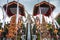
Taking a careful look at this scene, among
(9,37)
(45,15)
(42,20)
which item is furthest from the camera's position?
(45,15)

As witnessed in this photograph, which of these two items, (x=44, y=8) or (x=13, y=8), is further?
(x=44, y=8)

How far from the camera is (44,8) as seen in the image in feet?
42.9

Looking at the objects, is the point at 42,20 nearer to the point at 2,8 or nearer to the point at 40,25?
the point at 40,25

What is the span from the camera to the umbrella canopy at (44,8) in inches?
502

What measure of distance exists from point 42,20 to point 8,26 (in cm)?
188

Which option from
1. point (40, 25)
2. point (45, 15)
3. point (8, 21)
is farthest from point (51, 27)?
point (8, 21)

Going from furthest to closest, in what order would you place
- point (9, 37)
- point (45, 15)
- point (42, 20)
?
point (45, 15), point (42, 20), point (9, 37)

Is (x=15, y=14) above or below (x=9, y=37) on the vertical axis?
above

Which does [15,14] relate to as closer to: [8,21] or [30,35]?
[8,21]

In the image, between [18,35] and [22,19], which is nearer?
[18,35]

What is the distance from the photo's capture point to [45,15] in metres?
13.3

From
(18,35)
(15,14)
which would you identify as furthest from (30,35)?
(15,14)

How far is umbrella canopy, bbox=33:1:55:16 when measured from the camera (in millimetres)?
12750

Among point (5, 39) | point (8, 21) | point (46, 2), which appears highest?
point (46, 2)
